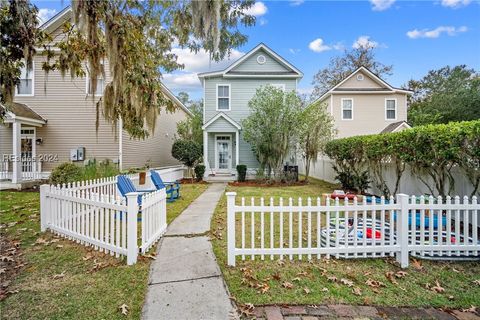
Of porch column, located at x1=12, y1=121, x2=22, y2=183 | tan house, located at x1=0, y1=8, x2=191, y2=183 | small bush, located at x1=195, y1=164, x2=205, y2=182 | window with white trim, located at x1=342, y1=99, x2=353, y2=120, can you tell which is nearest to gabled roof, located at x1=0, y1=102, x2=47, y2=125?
tan house, located at x1=0, y1=8, x2=191, y2=183

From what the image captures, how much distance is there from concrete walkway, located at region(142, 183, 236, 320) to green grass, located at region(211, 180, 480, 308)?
0.20 metres

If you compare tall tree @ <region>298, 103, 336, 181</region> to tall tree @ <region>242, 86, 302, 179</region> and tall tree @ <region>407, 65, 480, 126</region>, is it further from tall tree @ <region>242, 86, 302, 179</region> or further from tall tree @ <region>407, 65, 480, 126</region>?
tall tree @ <region>407, 65, 480, 126</region>

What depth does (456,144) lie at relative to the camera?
5496 mm

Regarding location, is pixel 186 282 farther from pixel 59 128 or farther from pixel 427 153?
pixel 59 128

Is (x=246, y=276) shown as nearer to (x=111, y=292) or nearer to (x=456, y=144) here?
(x=111, y=292)

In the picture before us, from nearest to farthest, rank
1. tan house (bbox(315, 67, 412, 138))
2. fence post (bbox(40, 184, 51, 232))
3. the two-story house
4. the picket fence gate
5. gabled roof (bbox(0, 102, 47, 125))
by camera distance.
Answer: the picket fence gate → fence post (bbox(40, 184, 51, 232)) → gabled roof (bbox(0, 102, 47, 125)) → the two-story house → tan house (bbox(315, 67, 412, 138))

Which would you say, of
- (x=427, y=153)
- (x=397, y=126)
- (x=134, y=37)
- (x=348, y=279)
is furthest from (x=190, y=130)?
(x=348, y=279)

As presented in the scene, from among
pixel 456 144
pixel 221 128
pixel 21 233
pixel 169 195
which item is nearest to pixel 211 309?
pixel 21 233

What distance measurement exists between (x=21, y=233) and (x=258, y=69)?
14.1 meters

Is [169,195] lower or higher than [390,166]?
lower

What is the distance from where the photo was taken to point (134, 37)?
206 inches

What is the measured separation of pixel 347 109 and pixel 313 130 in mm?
5825

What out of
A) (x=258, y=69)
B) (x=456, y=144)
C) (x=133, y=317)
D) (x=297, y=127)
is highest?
(x=258, y=69)

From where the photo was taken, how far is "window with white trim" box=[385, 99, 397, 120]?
18.5 meters
